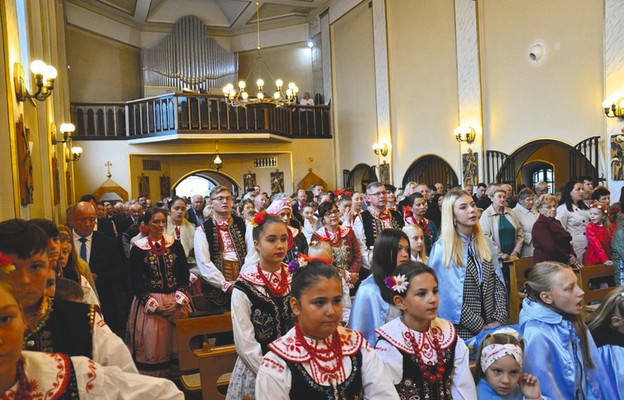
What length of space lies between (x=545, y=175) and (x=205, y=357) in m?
14.4

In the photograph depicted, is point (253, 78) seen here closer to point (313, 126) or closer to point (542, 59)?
point (313, 126)

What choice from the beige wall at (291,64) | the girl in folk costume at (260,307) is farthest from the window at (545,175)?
the girl in folk costume at (260,307)

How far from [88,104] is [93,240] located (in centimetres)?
1333

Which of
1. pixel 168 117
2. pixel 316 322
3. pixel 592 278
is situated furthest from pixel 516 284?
pixel 168 117

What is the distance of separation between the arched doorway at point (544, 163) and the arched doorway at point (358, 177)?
5.04 metres

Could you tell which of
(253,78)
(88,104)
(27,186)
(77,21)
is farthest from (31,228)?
(253,78)

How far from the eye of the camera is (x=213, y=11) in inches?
849

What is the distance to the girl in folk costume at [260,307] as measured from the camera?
2980mm

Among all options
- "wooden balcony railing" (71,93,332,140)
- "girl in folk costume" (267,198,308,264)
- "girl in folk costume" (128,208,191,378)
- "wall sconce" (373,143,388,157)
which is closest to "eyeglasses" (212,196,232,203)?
"girl in folk costume" (267,198,308,264)

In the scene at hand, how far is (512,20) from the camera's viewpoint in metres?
12.0

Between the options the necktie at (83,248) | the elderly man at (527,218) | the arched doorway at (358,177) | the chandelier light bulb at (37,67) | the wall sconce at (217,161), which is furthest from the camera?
the wall sconce at (217,161)

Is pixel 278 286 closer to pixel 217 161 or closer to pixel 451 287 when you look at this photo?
pixel 451 287

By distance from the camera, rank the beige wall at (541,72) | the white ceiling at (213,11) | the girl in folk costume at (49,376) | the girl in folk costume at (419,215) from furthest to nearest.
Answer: the white ceiling at (213,11), the beige wall at (541,72), the girl in folk costume at (419,215), the girl in folk costume at (49,376)

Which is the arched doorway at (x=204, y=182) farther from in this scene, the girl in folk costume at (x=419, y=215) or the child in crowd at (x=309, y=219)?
the girl in folk costume at (x=419, y=215)
